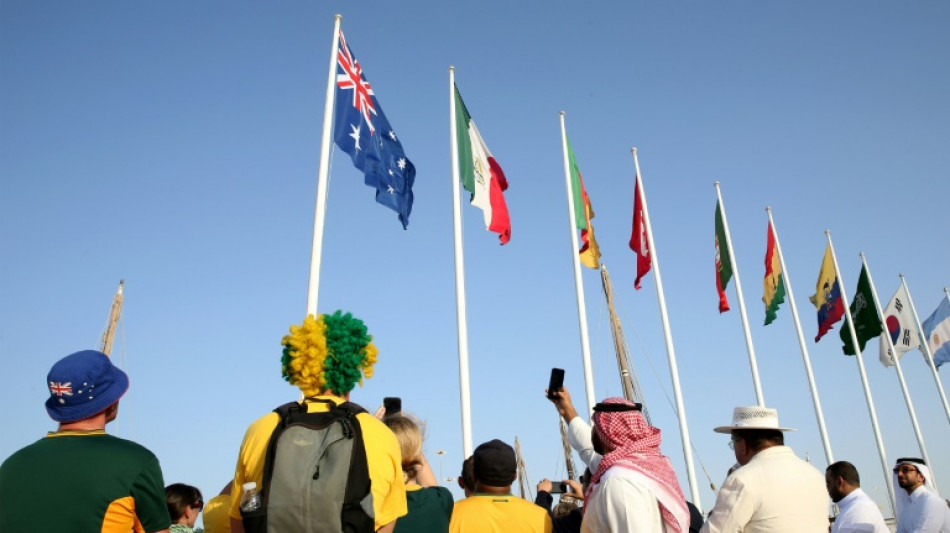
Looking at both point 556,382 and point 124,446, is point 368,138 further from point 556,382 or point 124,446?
point 124,446

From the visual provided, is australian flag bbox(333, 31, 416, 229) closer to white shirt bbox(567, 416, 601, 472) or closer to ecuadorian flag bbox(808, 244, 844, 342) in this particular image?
white shirt bbox(567, 416, 601, 472)

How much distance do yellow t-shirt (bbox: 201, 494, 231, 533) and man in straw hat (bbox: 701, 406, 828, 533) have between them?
2.77 meters

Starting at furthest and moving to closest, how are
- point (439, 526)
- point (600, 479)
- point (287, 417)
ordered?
point (600, 479), point (439, 526), point (287, 417)

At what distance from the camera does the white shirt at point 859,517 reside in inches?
274

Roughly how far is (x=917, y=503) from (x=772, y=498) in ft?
17.2

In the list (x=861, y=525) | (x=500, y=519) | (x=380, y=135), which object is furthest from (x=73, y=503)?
(x=380, y=135)

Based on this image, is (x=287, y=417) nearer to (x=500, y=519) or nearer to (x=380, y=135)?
(x=500, y=519)

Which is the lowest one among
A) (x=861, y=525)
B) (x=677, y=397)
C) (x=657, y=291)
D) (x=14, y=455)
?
(x=861, y=525)

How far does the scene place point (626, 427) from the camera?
4.20 metres

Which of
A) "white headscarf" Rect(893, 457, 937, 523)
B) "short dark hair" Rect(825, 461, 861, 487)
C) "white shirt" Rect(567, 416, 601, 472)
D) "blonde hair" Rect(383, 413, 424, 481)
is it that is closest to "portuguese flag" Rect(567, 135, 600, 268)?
"white headscarf" Rect(893, 457, 937, 523)

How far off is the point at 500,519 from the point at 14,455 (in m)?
2.36

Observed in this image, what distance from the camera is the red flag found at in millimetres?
17094

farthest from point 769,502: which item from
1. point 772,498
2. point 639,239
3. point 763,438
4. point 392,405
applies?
point 639,239

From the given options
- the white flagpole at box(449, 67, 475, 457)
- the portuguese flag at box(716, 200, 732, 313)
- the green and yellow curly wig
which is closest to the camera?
the green and yellow curly wig
